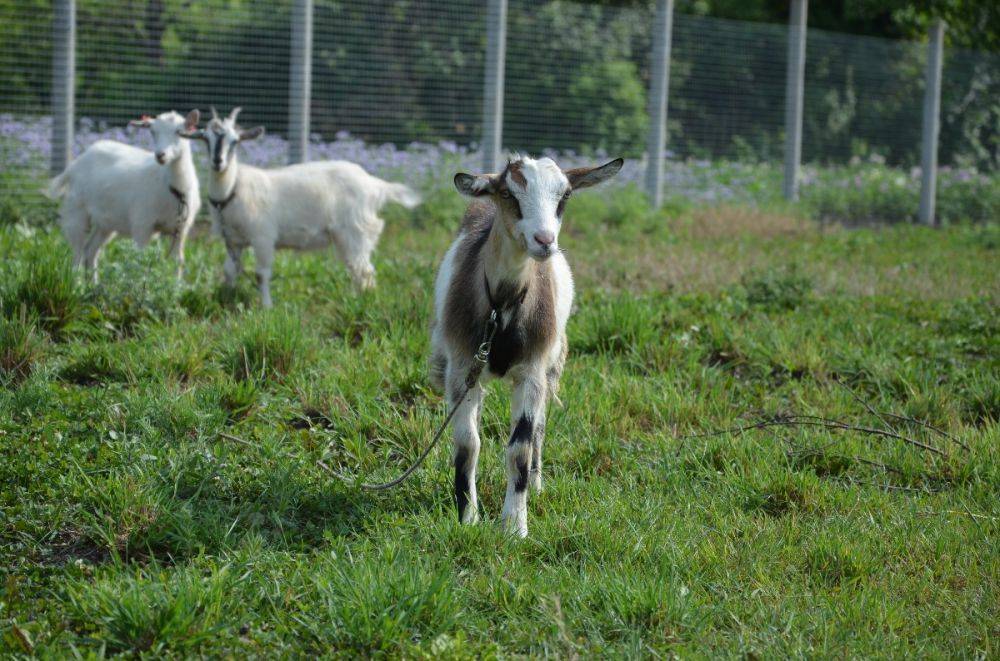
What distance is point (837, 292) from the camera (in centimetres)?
761

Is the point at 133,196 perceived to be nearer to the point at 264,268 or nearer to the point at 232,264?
the point at 232,264

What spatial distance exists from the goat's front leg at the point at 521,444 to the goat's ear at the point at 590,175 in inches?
28.8

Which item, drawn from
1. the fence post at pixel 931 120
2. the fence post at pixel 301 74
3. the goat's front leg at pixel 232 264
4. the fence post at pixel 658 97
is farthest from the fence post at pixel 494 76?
the fence post at pixel 931 120

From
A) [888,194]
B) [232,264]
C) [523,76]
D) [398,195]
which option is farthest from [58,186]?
[888,194]

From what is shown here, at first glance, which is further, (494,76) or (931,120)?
(931,120)

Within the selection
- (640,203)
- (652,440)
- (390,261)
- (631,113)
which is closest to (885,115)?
(631,113)

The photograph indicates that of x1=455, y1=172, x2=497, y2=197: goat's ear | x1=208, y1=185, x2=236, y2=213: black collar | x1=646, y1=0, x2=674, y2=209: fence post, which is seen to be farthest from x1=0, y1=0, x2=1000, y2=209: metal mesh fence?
x1=455, y1=172, x2=497, y2=197: goat's ear

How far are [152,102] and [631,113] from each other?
5.64 metres

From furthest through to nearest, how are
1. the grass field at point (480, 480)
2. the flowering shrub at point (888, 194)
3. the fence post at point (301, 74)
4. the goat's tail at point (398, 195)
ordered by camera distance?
the flowering shrub at point (888, 194) → the fence post at point (301, 74) → the goat's tail at point (398, 195) → the grass field at point (480, 480)

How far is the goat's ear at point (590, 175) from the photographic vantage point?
12.9ft

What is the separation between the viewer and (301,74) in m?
10.1

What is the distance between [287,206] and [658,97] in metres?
5.93

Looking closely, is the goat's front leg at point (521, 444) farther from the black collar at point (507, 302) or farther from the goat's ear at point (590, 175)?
the goat's ear at point (590, 175)

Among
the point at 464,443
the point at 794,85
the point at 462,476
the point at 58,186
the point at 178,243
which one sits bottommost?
the point at 462,476
